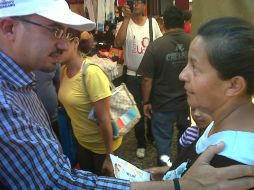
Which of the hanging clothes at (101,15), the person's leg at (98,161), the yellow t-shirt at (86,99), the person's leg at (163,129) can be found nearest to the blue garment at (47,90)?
the yellow t-shirt at (86,99)

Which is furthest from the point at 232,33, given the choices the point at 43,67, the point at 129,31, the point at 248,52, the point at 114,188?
the point at 129,31

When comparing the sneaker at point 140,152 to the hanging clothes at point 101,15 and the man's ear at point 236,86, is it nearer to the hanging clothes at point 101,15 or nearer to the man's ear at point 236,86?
the hanging clothes at point 101,15

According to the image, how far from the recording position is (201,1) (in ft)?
5.75

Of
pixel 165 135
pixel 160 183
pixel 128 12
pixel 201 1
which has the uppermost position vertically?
pixel 201 1

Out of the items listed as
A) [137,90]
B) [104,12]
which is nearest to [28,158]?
[137,90]

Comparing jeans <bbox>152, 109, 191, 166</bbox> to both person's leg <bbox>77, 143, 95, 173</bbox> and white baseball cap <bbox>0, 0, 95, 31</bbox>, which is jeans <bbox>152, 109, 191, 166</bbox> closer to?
person's leg <bbox>77, 143, 95, 173</bbox>

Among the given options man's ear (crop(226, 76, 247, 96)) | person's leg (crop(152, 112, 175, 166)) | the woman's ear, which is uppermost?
man's ear (crop(226, 76, 247, 96))

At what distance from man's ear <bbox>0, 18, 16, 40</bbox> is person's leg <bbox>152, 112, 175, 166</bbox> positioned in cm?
242

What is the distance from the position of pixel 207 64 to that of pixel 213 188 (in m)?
0.40

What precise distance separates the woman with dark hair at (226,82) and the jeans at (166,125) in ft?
7.60

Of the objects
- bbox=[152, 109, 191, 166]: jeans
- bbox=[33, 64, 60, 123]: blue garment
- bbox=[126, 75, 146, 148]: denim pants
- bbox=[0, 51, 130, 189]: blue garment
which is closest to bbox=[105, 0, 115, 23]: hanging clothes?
bbox=[126, 75, 146, 148]: denim pants

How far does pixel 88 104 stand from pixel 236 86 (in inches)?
56.4

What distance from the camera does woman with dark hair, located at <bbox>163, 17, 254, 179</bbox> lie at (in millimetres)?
1112

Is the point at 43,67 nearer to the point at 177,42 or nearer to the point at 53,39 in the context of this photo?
the point at 53,39
